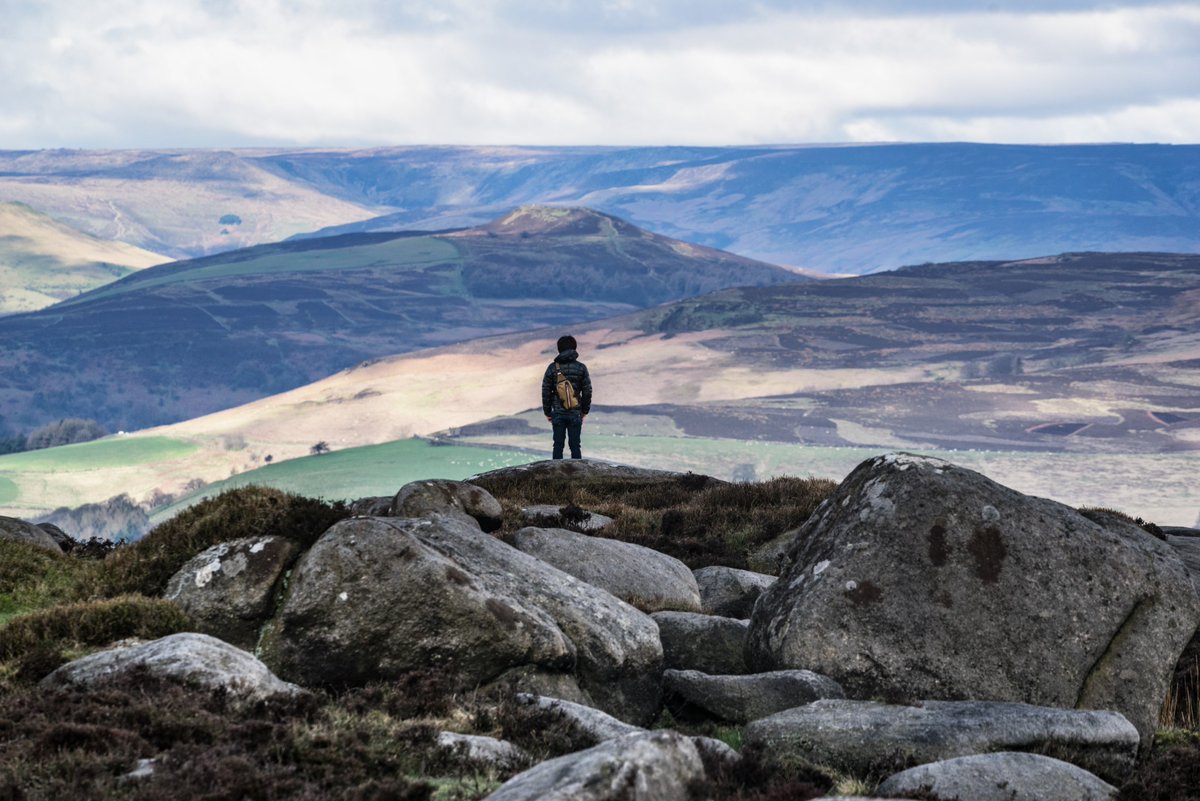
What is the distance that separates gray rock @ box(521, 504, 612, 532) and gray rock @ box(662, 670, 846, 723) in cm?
1159

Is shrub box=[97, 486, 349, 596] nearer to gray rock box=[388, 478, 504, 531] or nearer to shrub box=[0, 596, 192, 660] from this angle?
shrub box=[0, 596, 192, 660]

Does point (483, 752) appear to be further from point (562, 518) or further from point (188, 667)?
point (562, 518)

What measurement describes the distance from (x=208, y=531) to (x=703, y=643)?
6299mm

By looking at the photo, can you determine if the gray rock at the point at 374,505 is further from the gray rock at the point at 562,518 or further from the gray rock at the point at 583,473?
the gray rock at the point at 583,473

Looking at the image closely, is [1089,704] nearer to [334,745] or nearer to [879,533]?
[879,533]

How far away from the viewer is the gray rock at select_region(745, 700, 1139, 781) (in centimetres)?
1198

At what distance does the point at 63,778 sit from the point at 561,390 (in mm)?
24383

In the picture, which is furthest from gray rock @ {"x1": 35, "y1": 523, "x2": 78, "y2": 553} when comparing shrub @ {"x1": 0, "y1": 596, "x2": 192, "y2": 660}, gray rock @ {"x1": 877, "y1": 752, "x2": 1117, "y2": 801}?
gray rock @ {"x1": 877, "y1": 752, "x2": 1117, "y2": 801}

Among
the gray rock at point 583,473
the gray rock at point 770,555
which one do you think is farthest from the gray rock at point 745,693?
the gray rock at point 583,473

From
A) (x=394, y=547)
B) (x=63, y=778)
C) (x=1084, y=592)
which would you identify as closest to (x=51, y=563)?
(x=394, y=547)

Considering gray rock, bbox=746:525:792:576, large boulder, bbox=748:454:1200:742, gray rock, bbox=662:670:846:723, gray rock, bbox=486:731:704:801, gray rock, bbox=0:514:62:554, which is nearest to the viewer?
gray rock, bbox=486:731:704:801

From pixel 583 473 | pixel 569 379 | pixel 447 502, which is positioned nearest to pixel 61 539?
pixel 447 502

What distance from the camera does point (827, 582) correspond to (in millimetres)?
16047

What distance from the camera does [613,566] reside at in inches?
839
